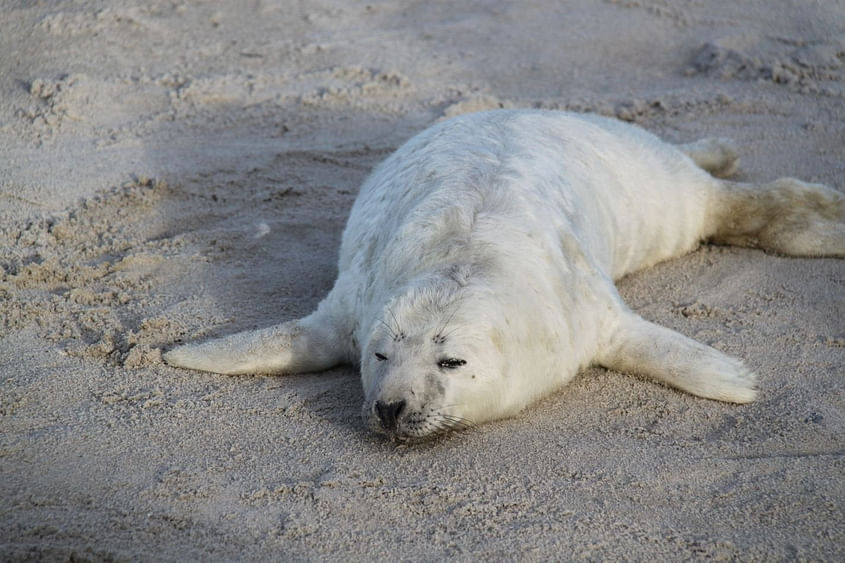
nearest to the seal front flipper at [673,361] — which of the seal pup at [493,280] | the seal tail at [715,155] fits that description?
the seal pup at [493,280]

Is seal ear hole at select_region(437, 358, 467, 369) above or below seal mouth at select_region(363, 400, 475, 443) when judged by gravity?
above

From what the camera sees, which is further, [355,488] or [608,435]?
[608,435]

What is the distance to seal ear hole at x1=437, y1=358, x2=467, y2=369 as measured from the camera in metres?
3.19

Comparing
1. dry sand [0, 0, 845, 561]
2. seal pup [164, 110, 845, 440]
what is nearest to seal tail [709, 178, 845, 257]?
seal pup [164, 110, 845, 440]

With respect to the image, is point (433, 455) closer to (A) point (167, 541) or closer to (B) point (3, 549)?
(A) point (167, 541)

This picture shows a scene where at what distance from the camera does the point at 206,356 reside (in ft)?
12.3

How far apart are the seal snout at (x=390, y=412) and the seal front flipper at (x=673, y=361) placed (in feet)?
3.41

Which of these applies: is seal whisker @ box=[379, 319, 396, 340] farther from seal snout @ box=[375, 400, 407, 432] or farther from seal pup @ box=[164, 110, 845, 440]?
seal snout @ box=[375, 400, 407, 432]

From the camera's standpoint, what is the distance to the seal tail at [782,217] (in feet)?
16.1

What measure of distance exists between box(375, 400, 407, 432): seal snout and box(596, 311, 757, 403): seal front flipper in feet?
3.41

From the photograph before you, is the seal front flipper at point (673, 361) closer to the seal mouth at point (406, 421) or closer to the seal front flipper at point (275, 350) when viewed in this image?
the seal mouth at point (406, 421)

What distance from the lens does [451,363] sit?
320cm

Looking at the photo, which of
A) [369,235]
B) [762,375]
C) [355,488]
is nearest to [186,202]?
[369,235]

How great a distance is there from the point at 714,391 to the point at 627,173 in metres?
1.50
